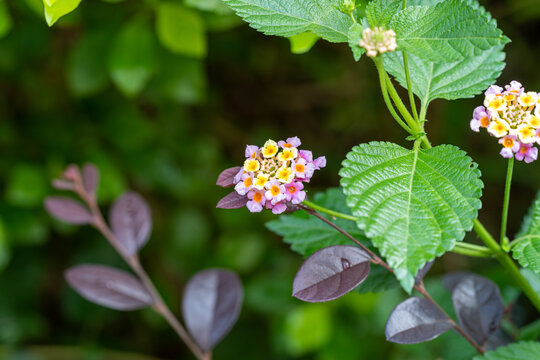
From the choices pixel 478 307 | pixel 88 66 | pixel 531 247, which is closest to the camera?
pixel 531 247

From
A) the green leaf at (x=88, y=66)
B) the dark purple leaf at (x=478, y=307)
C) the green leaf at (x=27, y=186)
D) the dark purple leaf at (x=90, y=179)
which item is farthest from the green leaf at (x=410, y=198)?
the green leaf at (x=27, y=186)

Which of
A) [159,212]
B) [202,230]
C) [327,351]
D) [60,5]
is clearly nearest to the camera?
[60,5]

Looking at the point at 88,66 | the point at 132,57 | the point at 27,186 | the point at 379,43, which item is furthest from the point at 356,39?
the point at 27,186

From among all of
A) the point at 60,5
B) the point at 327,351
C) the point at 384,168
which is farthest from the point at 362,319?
the point at 60,5

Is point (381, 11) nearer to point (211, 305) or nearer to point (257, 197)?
point (257, 197)

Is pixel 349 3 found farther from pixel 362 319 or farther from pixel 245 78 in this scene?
pixel 245 78

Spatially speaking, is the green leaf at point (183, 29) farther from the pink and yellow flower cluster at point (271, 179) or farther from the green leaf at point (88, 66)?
the pink and yellow flower cluster at point (271, 179)
